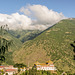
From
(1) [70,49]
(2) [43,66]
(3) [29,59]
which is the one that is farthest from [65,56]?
(2) [43,66]

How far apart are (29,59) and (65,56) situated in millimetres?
54998

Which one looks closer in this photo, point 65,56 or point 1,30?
point 1,30

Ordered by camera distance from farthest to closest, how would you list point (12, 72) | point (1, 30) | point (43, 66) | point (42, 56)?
1. point (42, 56)
2. point (43, 66)
3. point (12, 72)
4. point (1, 30)

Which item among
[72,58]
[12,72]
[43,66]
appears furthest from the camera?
[72,58]

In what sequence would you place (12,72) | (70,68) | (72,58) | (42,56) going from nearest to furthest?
(12,72) → (70,68) → (72,58) → (42,56)

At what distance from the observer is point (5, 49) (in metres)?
13.9

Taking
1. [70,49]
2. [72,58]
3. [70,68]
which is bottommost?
[70,68]

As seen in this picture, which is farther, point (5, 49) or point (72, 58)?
point (72, 58)

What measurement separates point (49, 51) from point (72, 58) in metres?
38.8

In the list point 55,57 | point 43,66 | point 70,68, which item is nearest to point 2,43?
point 43,66

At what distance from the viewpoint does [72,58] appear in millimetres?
172375

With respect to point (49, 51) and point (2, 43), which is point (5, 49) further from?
point (49, 51)

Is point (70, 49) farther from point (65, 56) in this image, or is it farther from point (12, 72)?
point (12, 72)

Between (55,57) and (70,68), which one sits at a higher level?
(55,57)
